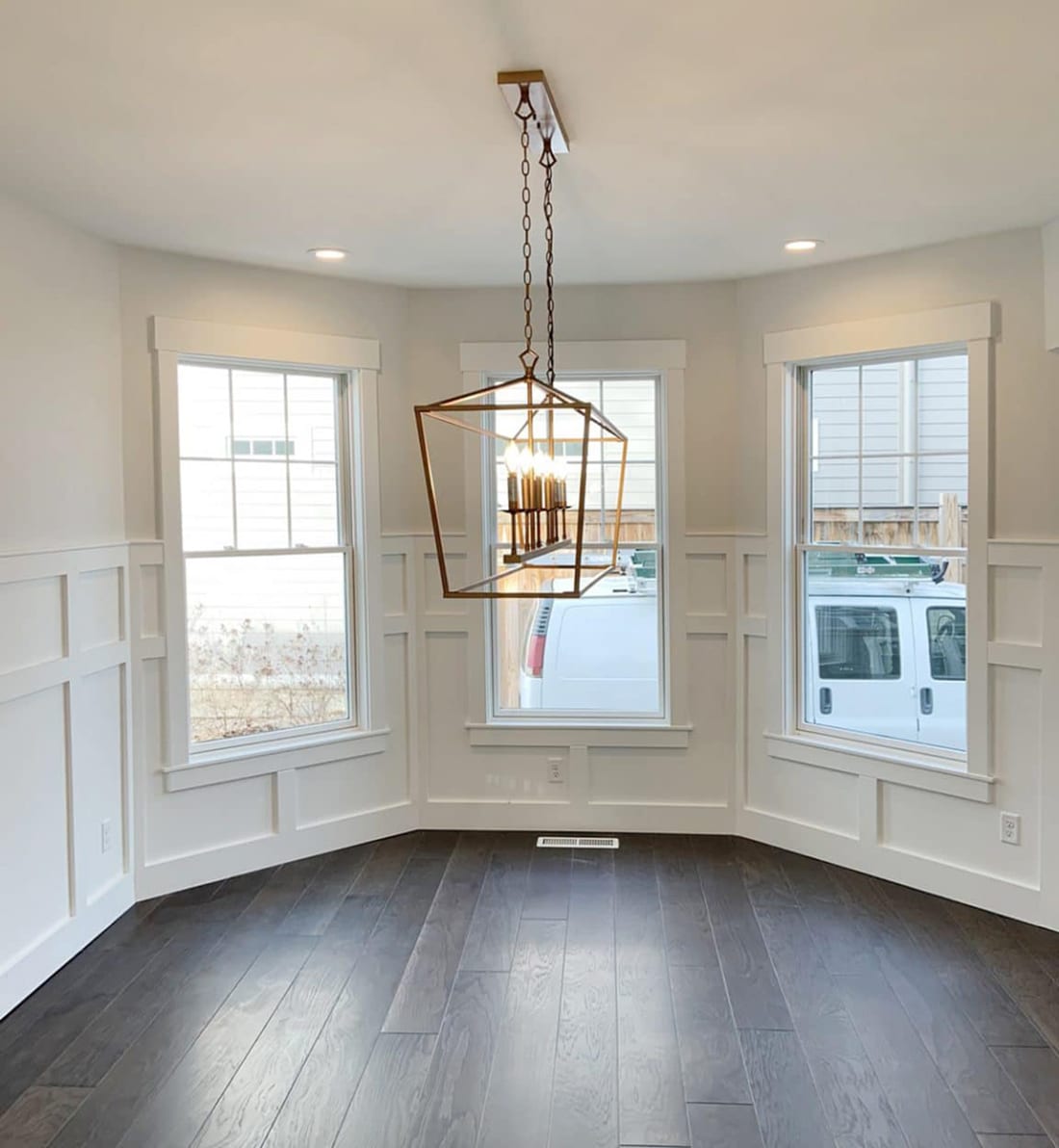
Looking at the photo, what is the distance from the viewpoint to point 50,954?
327 centimetres

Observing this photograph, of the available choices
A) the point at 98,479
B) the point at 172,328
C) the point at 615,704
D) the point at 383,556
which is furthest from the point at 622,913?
the point at 172,328

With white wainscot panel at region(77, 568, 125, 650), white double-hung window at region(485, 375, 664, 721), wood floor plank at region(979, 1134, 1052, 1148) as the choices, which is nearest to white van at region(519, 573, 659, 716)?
white double-hung window at region(485, 375, 664, 721)

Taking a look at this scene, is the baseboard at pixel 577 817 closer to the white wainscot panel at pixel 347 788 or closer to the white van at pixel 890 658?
the white wainscot panel at pixel 347 788

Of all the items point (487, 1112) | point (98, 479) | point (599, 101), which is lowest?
point (487, 1112)

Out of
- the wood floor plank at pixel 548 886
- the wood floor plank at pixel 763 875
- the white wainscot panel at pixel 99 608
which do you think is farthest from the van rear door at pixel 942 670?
the white wainscot panel at pixel 99 608

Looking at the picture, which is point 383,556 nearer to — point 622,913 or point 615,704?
point 615,704

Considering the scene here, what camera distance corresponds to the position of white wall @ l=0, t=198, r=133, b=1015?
Answer: 3.12 metres

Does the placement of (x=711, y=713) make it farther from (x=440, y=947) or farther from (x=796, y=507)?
(x=440, y=947)

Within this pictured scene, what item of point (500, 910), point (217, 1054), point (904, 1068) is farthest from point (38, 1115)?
point (904, 1068)

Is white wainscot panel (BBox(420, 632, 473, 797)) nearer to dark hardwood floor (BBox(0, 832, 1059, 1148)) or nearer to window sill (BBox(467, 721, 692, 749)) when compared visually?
window sill (BBox(467, 721, 692, 749))

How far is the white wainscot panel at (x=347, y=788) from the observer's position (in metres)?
4.38

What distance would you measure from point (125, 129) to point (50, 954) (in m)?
2.62

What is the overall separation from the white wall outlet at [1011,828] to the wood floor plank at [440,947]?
2.06m

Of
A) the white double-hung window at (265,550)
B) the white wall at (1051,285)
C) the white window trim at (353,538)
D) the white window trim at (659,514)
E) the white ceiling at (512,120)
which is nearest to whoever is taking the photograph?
the white ceiling at (512,120)
